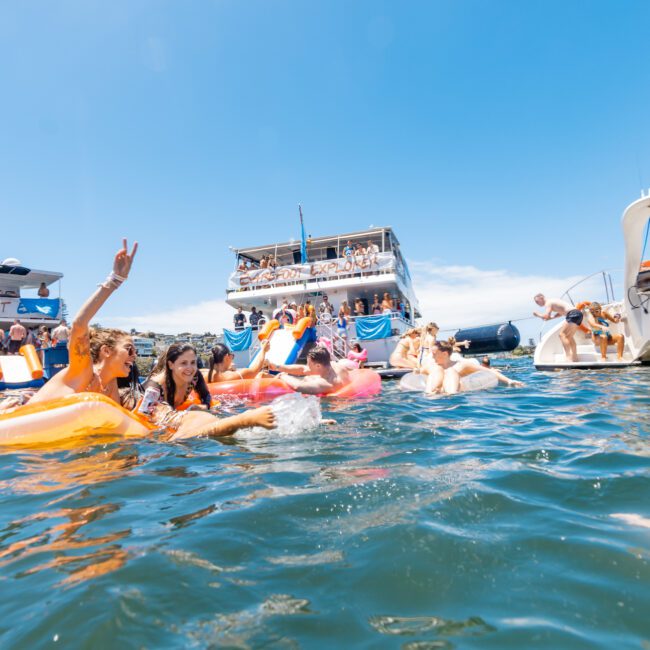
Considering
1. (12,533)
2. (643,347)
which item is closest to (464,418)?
(12,533)

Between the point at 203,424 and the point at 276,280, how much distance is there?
48.5 ft

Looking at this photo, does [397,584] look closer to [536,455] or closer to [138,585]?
[138,585]

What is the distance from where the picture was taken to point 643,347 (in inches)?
373

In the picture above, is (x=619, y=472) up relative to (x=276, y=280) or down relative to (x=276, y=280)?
down

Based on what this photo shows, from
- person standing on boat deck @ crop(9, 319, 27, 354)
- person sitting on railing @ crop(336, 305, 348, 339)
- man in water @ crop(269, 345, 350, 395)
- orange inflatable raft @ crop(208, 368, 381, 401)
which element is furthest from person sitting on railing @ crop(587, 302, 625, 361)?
person standing on boat deck @ crop(9, 319, 27, 354)

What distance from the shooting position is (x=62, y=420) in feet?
11.5

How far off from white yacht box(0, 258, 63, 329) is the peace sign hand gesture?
19623 mm

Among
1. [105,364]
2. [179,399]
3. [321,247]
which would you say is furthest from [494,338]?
[105,364]

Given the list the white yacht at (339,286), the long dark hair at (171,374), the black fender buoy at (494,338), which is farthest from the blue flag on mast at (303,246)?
the long dark hair at (171,374)

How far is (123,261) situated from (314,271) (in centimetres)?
1472

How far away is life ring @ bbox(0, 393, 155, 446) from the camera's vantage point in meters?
3.49

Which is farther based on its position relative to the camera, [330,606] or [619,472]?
[619,472]

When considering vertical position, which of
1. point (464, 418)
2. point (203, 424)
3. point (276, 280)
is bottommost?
point (464, 418)

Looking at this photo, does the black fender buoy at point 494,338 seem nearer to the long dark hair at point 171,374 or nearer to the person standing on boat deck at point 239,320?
the person standing on boat deck at point 239,320
